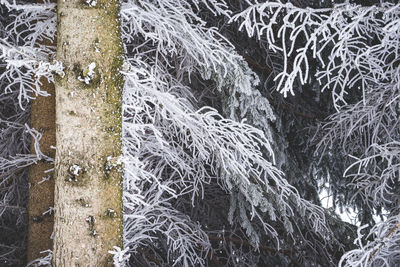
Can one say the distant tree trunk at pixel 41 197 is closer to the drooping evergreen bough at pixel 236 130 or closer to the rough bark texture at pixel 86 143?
the drooping evergreen bough at pixel 236 130

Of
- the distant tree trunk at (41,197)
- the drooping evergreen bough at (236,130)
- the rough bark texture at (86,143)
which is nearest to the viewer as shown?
the rough bark texture at (86,143)

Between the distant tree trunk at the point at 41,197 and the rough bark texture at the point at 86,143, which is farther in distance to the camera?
the distant tree trunk at the point at 41,197

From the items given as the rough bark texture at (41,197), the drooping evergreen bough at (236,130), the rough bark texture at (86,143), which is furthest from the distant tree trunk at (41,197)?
the rough bark texture at (86,143)

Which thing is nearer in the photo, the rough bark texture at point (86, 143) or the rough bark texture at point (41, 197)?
the rough bark texture at point (86, 143)

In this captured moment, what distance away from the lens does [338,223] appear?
14.5 ft

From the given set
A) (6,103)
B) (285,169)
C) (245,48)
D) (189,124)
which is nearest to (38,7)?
(189,124)

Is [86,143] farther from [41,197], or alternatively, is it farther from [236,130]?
[236,130]

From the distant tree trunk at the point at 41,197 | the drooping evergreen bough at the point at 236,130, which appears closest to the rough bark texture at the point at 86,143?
the drooping evergreen bough at the point at 236,130

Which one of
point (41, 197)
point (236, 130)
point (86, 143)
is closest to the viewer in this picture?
point (86, 143)

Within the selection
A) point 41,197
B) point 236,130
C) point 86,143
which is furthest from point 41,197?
point 236,130

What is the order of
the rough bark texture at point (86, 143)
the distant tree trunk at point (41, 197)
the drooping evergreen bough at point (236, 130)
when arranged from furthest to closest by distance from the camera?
the distant tree trunk at point (41, 197)
the drooping evergreen bough at point (236, 130)
the rough bark texture at point (86, 143)

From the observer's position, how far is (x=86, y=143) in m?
2.52

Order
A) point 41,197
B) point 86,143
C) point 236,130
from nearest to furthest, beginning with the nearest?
point 86,143 → point 41,197 → point 236,130

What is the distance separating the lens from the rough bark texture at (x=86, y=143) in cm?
248
